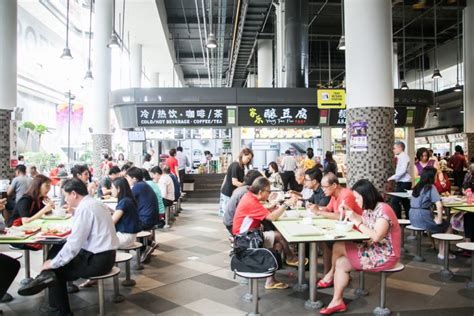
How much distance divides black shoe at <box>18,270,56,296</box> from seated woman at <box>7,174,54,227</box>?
136cm

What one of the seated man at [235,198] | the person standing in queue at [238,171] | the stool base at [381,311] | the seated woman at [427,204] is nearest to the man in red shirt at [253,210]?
the seated man at [235,198]

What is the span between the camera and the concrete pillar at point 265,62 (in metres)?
16.2

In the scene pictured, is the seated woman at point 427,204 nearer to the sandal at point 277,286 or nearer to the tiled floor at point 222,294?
the tiled floor at point 222,294

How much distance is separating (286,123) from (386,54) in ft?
13.2

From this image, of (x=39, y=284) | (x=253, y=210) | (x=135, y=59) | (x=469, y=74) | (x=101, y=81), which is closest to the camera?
(x=39, y=284)

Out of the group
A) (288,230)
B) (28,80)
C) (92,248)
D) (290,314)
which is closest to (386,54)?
(288,230)

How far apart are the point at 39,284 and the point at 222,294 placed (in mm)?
1983

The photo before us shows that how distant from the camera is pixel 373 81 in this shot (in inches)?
249

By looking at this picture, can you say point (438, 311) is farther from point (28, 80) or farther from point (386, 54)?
point (28, 80)

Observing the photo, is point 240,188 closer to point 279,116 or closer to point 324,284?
point 324,284

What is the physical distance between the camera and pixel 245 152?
7.06 metres

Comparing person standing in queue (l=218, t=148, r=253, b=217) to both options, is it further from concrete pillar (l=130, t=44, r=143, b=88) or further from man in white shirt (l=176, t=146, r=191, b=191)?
concrete pillar (l=130, t=44, r=143, b=88)

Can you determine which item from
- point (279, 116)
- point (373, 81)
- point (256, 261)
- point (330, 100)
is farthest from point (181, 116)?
point (256, 261)

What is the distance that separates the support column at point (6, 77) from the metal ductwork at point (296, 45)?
21.9 feet
